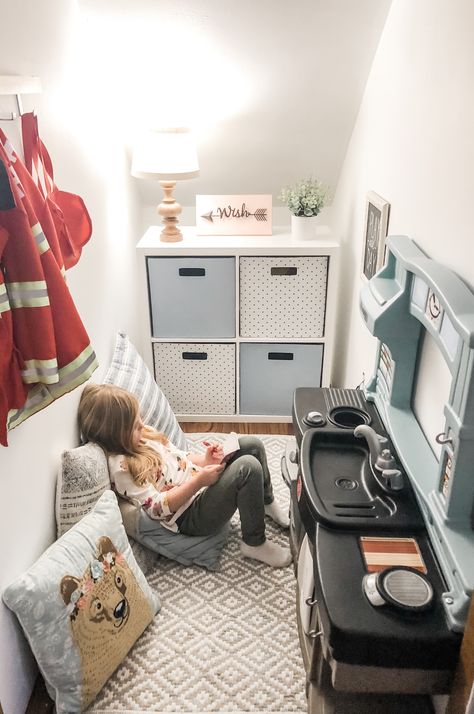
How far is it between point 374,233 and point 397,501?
1.07 metres

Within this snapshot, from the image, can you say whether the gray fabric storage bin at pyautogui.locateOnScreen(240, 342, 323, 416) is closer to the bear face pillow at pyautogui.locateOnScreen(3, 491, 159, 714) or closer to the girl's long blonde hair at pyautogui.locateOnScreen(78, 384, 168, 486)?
the girl's long blonde hair at pyautogui.locateOnScreen(78, 384, 168, 486)

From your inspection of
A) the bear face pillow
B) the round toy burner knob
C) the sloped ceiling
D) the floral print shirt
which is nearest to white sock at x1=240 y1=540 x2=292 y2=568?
the floral print shirt

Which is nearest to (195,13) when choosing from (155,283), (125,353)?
(155,283)

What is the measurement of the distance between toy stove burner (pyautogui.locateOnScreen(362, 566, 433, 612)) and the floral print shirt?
0.85m

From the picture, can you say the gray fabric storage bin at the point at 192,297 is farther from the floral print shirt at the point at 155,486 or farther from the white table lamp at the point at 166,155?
the floral print shirt at the point at 155,486

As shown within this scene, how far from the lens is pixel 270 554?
2.02 metres

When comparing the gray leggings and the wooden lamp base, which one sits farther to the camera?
the wooden lamp base

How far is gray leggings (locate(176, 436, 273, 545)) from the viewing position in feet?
6.36

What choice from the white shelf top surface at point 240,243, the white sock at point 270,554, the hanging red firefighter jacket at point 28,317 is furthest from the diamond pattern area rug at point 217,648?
the white shelf top surface at point 240,243

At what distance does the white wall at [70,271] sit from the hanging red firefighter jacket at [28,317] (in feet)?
0.53

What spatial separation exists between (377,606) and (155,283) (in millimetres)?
1809

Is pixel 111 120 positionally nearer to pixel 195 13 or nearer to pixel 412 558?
pixel 195 13

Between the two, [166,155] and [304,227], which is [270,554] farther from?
[166,155]

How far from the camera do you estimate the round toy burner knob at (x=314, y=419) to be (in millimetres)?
1762
